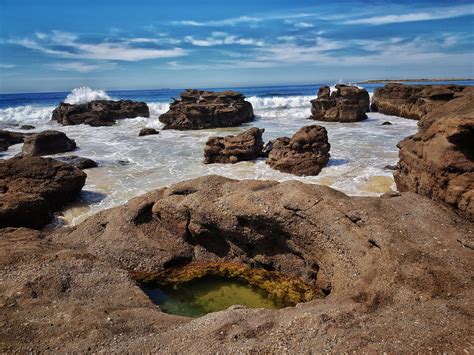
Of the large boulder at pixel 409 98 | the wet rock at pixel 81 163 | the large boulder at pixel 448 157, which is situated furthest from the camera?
the large boulder at pixel 409 98

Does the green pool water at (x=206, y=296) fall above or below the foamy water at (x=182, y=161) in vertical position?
below

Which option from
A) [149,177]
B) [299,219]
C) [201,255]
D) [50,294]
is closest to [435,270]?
[299,219]

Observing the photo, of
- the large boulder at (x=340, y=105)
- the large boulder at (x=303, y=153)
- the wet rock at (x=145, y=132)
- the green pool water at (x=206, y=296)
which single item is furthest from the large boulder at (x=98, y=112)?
the green pool water at (x=206, y=296)

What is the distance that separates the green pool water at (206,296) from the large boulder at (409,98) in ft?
100

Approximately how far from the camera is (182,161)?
2102cm

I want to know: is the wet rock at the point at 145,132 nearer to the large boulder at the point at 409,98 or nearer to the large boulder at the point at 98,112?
the large boulder at the point at 98,112

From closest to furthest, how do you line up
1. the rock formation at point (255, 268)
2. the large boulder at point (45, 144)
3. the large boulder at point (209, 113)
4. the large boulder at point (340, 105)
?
1. the rock formation at point (255, 268)
2. the large boulder at point (45, 144)
3. the large boulder at point (209, 113)
4. the large boulder at point (340, 105)

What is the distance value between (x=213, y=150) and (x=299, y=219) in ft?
41.8

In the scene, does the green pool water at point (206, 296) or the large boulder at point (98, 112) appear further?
the large boulder at point (98, 112)

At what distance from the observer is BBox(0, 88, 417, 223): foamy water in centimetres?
1498

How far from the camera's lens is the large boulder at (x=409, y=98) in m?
33.1

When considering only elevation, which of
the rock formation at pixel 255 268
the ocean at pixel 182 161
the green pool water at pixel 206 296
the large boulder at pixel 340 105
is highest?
the large boulder at pixel 340 105

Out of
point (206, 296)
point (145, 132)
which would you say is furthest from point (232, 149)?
point (145, 132)

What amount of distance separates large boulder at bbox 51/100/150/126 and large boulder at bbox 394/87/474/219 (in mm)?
35672
